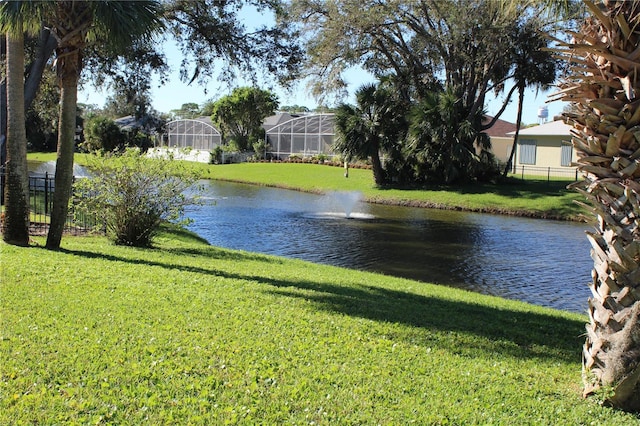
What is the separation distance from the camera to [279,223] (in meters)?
23.0

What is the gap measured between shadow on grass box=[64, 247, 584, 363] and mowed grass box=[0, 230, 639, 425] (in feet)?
0.14

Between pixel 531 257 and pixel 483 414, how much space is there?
1419cm

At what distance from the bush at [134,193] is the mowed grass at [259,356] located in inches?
133

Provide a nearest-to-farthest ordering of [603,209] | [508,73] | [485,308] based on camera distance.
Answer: [603,209] → [485,308] → [508,73]

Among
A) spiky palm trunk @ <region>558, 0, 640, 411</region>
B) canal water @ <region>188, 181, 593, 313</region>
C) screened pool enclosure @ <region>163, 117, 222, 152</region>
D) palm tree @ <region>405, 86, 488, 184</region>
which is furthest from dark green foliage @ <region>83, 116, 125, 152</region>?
spiky palm trunk @ <region>558, 0, 640, 411</region>

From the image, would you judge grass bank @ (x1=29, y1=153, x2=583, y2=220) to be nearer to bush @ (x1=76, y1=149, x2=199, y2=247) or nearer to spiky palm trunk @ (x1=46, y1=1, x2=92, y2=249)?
bush @ (x1=76, y1=149, x2=199, y2=247)

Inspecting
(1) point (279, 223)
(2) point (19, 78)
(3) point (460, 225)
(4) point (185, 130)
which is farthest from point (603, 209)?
(4) point (185, 130)

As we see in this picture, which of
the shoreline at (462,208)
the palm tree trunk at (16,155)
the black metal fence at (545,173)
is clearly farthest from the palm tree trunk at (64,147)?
the black metal fence at (545,173)

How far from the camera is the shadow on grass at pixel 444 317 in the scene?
6.38 metres

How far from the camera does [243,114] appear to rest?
58250mm

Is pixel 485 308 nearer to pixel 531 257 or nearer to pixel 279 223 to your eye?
pixel 531 257

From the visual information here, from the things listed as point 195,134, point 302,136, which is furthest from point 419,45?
point 195,134

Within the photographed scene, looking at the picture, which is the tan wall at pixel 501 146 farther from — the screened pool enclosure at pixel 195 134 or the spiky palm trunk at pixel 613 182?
the spiky palm trunk at pixel 613 182

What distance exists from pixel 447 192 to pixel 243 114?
98.3 feet
